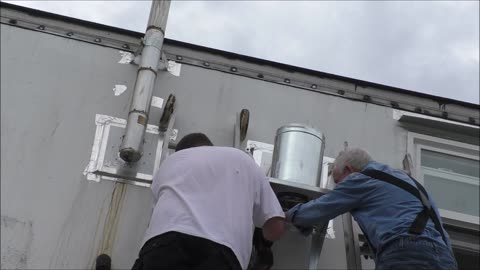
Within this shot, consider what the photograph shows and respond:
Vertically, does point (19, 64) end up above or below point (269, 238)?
above

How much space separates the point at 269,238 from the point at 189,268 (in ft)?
2.65

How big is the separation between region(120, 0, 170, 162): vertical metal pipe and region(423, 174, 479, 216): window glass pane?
225 cm

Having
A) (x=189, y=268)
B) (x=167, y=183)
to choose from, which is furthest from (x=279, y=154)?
(x=189, y=268)

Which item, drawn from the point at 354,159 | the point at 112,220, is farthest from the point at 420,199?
the point at 112,220

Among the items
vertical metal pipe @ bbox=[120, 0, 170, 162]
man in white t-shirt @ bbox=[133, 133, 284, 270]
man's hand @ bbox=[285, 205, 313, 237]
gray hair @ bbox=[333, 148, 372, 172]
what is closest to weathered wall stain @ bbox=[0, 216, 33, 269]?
vertical metal pipe @ bbox=[120, 0, 170, 162]

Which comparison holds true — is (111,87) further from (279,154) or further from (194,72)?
(279,154)

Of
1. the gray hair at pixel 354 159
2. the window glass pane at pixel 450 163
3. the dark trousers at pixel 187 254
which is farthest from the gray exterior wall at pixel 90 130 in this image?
the dark trousers at pixel 187 254

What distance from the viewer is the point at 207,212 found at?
10.9 ft

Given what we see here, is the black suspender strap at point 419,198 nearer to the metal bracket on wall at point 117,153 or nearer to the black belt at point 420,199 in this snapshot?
the black belt at point 420,199

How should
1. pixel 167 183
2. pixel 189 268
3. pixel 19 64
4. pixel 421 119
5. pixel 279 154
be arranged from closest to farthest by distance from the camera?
pixel 189 268
pixel 167 183
pixel 279 154
pixel 19 64
pixel 421 119

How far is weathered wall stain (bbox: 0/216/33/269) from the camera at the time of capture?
163 inches

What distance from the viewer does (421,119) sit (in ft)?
17.3

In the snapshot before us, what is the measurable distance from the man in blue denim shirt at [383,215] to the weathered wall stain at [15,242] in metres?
1.66

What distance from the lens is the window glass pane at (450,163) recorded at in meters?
5.32
